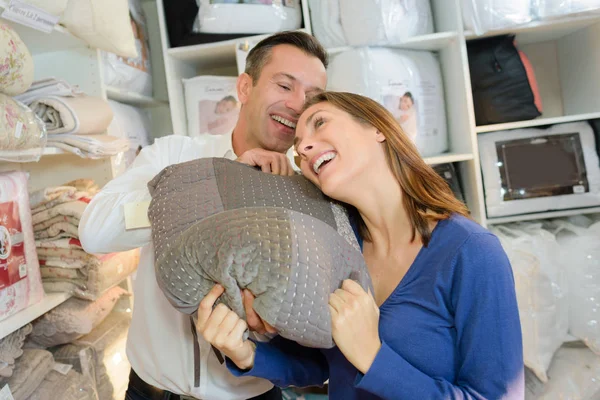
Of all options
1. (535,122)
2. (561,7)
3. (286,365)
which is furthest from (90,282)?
(561,7)

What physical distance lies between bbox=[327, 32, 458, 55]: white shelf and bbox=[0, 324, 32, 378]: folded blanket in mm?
1492

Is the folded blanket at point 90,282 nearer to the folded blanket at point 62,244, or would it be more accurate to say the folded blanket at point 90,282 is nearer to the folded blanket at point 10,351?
the folded blanket at point 62,244

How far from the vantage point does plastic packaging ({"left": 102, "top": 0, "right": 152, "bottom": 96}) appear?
1.81 meters

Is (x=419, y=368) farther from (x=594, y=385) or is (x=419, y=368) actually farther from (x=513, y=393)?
(x=594, y=385)

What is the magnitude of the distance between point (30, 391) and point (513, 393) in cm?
122

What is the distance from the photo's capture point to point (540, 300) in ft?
5.38

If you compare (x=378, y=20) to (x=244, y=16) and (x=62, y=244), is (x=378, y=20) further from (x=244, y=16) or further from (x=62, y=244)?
(x=62, y=244)

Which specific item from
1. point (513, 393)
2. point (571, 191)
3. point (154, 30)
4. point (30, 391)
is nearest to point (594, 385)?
point (571, 191)

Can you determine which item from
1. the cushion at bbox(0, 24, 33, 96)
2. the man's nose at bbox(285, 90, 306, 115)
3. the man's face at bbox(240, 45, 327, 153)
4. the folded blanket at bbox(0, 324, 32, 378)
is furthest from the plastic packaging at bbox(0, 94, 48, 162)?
the man's nose at bbox(285, 90, 306, 115)

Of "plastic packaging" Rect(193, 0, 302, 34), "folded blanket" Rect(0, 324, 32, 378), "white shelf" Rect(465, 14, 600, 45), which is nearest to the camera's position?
"folded blanket" Rect(0, 324, 32, 378)

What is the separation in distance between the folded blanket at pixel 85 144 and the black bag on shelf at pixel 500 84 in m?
1.48

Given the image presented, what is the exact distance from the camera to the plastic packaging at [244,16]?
187cm

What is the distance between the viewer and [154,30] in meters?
2.35

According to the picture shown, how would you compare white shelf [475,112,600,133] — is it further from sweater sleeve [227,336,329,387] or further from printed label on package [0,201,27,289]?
printed label on package [0,201,27,289]
